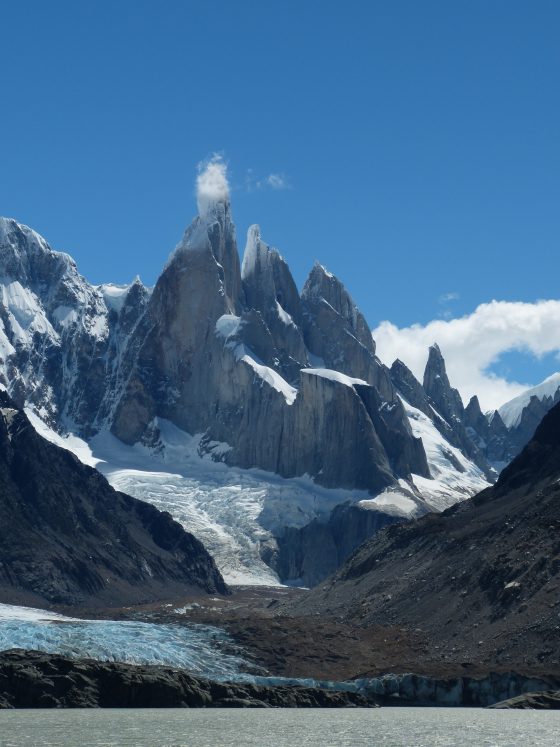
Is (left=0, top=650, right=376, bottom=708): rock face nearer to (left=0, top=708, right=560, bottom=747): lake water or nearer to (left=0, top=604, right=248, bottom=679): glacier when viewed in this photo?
(left=0, top=708, right=560, bottom=747): lake water

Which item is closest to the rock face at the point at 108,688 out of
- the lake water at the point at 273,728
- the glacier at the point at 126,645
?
the lake water at the point at 273,728

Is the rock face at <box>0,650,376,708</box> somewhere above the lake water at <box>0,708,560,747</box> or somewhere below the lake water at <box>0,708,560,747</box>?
above

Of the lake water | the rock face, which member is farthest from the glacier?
the lake water

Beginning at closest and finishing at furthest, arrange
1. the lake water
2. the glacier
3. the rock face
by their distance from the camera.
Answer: the lake water < the rock face < the glacier

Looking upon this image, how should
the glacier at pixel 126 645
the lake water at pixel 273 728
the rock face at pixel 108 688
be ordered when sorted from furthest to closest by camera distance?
the glacier at pixel 126 645 → the rock face at pixel 108 688 → the lake water at pixel 273 728

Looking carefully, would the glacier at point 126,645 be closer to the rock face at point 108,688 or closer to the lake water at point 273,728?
the rock face at point 108,688

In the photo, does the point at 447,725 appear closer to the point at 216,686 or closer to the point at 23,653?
the point at 216,686

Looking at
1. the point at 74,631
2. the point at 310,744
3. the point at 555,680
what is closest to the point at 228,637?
the point at 74,631
